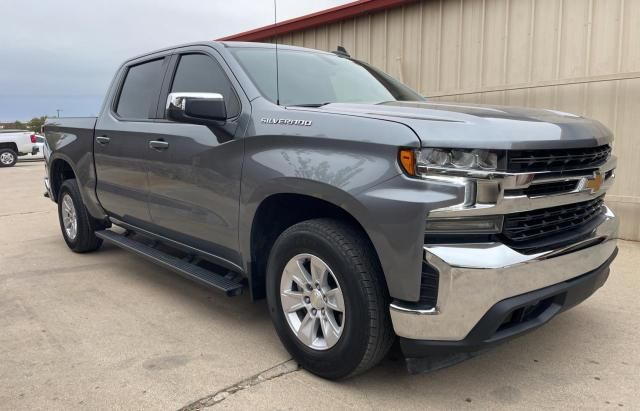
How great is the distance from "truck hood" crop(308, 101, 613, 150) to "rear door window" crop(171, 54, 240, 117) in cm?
80

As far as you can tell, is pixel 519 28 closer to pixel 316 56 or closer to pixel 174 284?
pixel 316 56

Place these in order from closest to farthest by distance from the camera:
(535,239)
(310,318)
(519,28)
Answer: (535,239), (310,318), (519,28)

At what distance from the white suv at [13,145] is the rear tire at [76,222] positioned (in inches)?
707

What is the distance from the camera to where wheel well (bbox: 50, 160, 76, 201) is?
5910 mm

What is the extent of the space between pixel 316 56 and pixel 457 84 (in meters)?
3.76

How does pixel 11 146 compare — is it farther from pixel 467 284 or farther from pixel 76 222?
pixel 467 284

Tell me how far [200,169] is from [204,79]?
70 centimetres

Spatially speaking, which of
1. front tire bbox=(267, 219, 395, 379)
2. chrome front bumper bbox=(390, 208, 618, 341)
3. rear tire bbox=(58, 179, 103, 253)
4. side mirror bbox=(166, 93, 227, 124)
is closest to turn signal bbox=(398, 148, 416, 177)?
chrome front bumper bbox=(390, 208, 618, 341)

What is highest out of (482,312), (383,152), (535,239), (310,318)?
(383,152)

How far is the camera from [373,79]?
413 cm

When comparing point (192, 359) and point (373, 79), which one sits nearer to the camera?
point (192, 359)

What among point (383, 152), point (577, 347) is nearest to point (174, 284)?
point (383, 152)

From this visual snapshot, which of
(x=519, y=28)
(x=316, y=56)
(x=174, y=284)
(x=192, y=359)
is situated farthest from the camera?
(x=519, y=28)

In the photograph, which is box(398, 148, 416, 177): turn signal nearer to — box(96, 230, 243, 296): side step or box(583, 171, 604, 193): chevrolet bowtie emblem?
box(583, 171, 604, 193): chevrolet bowtie emblem
